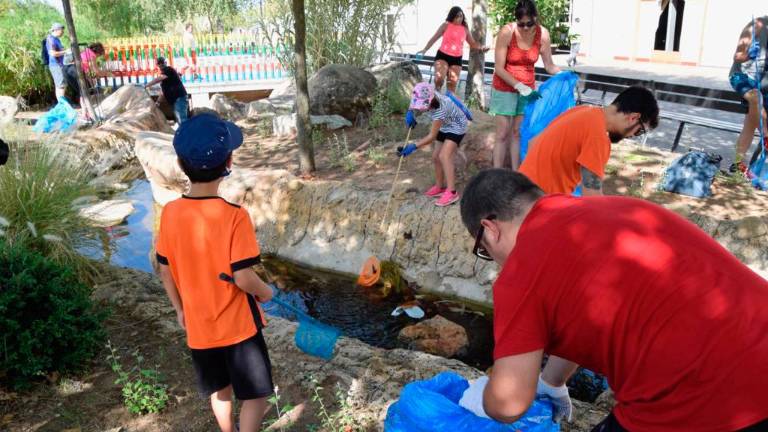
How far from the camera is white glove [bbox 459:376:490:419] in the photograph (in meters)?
1.93

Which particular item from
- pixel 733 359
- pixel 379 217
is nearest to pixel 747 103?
pixel 379 217

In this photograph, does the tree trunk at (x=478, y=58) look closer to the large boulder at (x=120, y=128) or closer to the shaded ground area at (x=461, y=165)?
the shaded ground area at (x=461, y=165)

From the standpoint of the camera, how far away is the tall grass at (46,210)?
4293mm

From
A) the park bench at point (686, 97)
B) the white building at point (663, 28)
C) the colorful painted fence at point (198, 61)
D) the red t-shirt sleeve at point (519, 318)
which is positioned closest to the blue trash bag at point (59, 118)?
the colorful painted fence at point (198, 61)

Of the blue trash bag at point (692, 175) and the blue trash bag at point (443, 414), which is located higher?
the blue trash bag at point (443, 414)

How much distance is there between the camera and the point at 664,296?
4.66ft

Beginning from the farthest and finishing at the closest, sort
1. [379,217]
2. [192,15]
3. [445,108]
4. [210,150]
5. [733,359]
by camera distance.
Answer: [192,15] < [379,217] < [445,108] < [210,150] < [733,359]

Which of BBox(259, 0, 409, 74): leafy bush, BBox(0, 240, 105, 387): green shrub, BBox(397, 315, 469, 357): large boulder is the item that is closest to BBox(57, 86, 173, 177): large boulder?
BBox(259, 0, 409, 74): leafy bush

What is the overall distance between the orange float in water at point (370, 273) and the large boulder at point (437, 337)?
878mm

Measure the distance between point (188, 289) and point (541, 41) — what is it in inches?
162

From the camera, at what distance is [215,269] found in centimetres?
223

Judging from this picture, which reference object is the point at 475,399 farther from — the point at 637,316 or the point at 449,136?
the point at 449,136

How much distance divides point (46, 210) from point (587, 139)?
12.5ft

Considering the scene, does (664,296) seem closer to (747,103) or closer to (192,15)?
(747,103)
